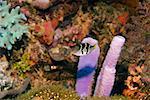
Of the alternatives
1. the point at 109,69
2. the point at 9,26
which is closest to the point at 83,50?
the point at 109,69

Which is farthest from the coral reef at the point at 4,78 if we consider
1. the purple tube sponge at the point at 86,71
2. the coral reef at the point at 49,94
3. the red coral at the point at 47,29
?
the purple tube sponge at the point at 86,71

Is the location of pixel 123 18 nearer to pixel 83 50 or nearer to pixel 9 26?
pixel 83 50

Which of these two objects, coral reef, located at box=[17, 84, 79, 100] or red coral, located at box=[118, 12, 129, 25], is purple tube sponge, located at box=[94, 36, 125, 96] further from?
red coral, located at box=[118, 12, 129, 25]

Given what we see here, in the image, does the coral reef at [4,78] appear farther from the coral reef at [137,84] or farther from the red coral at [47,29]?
the coral reef at [137,84]

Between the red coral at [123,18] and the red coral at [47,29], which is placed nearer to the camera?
the red coral at [47,29]

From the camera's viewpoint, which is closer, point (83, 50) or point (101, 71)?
point (83, 50)

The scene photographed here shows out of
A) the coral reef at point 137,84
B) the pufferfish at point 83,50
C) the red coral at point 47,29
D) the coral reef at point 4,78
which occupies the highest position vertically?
the red coral at point 47,29

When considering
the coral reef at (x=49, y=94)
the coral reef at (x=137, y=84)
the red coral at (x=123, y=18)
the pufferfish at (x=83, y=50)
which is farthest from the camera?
the red coral at (x=123, y=18)
